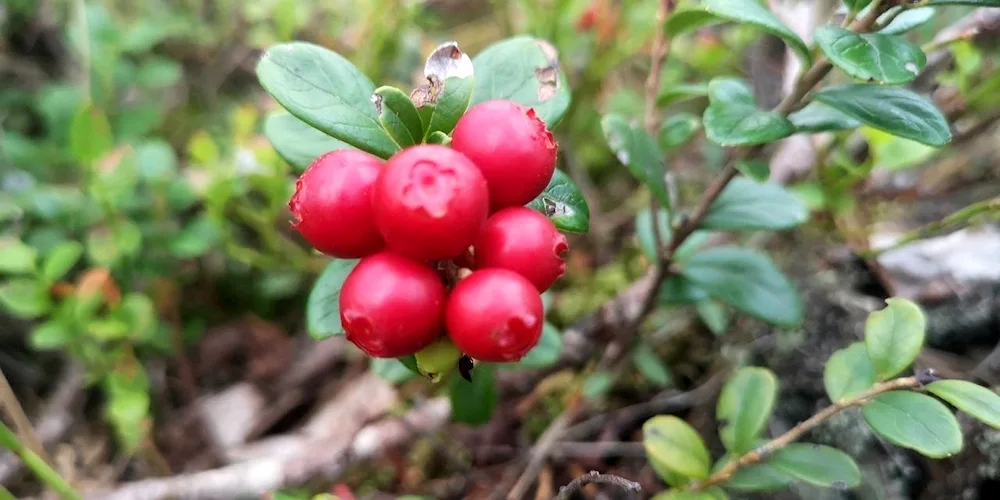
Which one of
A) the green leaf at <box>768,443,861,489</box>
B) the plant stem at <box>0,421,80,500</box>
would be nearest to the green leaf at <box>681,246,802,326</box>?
the green leaf at <box>768,443,861,489</box>

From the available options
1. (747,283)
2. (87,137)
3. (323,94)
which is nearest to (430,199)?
(323,94)

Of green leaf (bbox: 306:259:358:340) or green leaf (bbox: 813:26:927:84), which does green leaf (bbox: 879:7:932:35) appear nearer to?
green leaf (bbox: 813:26:927:84)

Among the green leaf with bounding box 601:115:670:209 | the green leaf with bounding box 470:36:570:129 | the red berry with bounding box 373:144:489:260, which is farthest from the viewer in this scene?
the green leaf with bounding box 601:115:670:209

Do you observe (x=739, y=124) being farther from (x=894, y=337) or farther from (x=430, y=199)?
(x=430, y=199)

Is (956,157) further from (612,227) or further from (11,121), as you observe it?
(11,121)

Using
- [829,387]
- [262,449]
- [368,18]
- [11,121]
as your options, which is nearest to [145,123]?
[11,121]

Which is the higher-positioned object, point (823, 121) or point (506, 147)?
point (506, 147)
